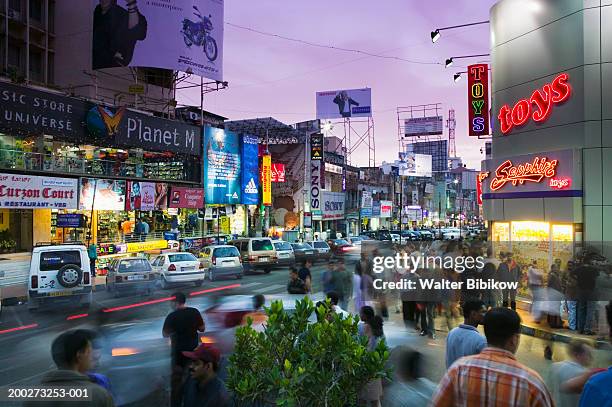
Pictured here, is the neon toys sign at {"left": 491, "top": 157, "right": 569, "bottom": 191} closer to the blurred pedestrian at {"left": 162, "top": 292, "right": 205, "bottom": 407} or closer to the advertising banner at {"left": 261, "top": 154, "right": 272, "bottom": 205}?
the blurred pedestrian at {"left": 162, "top": 292, "right": 205, "bottom": 407}

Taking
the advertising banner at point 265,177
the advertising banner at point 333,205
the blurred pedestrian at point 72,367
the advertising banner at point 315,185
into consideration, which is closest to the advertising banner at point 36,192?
the advertising banner at point 265,177

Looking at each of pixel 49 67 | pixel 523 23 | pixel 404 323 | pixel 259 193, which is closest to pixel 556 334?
pixel 404 323

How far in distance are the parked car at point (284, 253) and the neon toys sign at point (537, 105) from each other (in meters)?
13.4

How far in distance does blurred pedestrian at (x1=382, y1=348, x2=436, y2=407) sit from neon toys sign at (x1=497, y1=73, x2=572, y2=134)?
10.7m

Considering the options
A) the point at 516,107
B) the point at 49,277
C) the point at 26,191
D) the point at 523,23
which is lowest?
the point at 49,277

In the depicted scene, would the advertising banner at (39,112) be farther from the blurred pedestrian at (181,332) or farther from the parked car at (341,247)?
the blurred pedestrian at (181,332)

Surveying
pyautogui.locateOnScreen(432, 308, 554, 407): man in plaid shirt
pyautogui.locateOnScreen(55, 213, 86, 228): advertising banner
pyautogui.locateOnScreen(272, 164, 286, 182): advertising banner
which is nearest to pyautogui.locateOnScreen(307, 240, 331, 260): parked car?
pyautogui.locateOnScreen(55, 213, 86, 228): advertising banner

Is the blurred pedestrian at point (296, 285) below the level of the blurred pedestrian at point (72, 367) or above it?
below

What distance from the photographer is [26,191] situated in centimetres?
2320

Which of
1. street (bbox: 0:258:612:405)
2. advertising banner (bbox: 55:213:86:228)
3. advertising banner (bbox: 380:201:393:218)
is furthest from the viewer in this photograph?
advertising banner (bbox: 380:201:393:218)

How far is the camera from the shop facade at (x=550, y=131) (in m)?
14.3

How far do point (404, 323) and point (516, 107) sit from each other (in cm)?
995

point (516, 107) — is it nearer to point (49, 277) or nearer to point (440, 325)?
point (440, 325)

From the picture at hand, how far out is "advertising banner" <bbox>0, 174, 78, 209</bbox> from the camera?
73.7 ft
